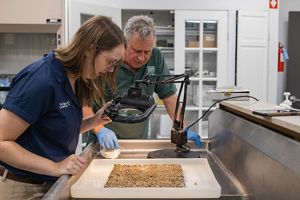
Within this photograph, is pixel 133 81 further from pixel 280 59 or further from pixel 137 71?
pixel 280 59

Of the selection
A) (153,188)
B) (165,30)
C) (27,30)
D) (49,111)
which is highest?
(165,30)

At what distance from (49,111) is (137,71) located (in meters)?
0.88

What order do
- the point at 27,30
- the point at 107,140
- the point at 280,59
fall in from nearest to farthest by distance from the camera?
1. the point at 107,140
2. the point at 27,30
3. the point at 280,59

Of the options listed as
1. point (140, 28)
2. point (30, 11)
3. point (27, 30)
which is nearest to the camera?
point (140, 28)

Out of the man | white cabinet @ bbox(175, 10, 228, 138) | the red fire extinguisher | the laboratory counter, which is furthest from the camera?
the red fire extinguisher

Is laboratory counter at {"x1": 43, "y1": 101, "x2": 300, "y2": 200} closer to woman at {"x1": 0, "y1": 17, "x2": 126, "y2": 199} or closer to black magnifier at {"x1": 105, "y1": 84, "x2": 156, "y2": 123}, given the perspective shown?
woman at {"x1": 0, "y1": 17, "x2": 126, "y2": 199}

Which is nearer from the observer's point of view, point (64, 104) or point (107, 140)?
point (64, 104)

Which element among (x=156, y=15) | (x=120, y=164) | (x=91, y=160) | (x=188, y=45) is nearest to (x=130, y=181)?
(x=120, y=164)

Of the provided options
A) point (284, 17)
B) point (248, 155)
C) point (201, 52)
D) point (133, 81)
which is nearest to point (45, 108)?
point (248, 155)

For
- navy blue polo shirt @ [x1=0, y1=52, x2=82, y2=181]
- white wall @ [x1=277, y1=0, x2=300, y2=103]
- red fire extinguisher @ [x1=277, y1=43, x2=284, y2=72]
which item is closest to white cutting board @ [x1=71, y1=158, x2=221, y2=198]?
navy blue polo shirt @ [x1=0, y1=52, x2=82, y2=181]

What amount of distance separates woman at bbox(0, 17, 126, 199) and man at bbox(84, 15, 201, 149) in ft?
1.05

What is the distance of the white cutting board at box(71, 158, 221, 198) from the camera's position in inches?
39.0

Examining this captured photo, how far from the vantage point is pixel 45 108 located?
1.13m

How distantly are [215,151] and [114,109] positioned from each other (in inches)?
23.3
